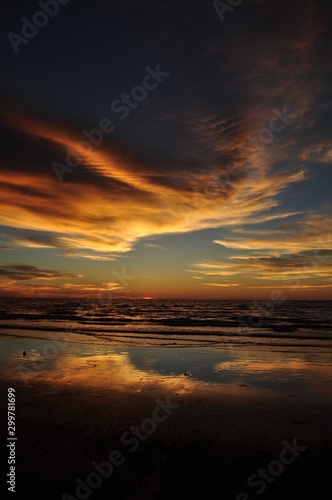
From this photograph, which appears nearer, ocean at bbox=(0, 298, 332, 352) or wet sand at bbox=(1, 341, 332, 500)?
wet sand at bbox=(1, 341, 332, 500)

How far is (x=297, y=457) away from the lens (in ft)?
23.0

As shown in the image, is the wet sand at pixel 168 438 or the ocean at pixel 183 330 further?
the ocean at pixel 183 330

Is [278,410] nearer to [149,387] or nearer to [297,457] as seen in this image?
[297,457]

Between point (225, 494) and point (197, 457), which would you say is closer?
point (225, 494)

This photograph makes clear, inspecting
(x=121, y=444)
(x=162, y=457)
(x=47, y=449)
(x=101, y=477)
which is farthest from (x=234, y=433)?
(x=47, y=449)

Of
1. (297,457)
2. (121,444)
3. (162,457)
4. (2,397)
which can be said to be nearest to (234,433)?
(297,457)

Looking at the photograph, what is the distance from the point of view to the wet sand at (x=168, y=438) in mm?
5957

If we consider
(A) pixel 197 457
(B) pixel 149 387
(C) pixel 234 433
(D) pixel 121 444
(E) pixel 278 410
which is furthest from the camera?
(B) pixel 149 387

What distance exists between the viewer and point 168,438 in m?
7.81

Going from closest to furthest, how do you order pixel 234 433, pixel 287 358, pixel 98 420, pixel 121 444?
1. pixel 121 444
2. pixel 234 433
3. pixel 98 420
4. pixel 287 358

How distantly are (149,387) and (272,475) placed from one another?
21.4 ft

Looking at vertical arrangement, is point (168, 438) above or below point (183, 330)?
above

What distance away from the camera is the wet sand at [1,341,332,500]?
5957 millimetres

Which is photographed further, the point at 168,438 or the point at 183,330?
the point at 183,330
